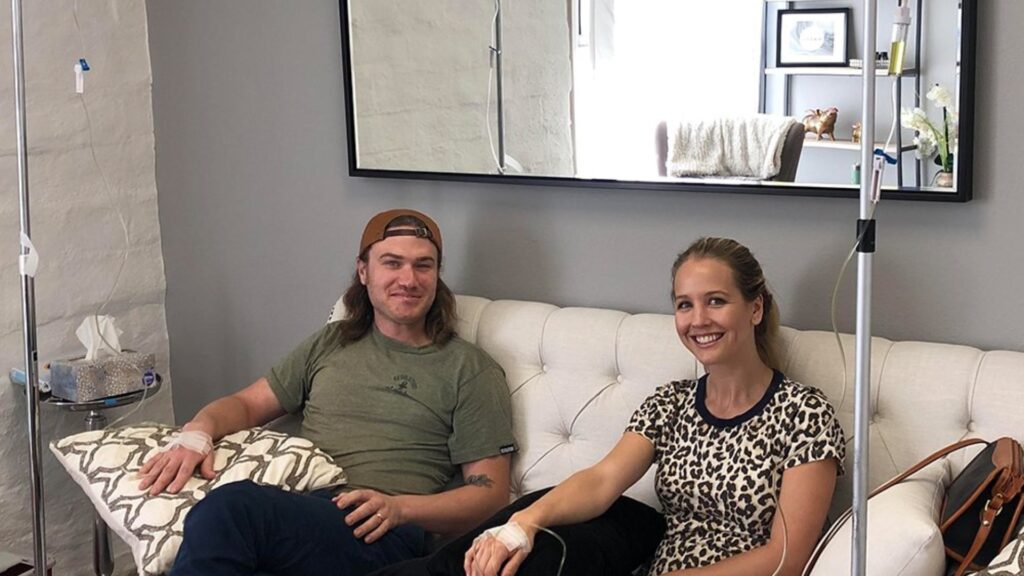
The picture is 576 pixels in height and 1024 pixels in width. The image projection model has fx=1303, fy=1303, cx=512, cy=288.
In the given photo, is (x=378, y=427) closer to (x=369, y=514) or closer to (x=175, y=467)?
(x=369, y=514)

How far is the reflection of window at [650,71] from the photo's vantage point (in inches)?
101

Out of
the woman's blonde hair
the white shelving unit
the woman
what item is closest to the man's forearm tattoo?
the woman

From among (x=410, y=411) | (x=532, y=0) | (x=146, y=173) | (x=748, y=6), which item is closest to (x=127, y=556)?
(x=146, y=173)

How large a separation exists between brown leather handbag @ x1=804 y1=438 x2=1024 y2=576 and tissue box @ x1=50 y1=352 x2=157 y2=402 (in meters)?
1.78

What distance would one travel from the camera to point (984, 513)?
199 cm

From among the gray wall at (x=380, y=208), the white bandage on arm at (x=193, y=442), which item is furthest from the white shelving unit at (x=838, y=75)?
the white bandage on arm at (x=193, y=442)

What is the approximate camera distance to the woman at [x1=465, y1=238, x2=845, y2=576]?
215 cm

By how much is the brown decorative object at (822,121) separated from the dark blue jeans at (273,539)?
1.11 meters

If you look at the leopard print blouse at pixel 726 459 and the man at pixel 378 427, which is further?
the man at pixel 378 427

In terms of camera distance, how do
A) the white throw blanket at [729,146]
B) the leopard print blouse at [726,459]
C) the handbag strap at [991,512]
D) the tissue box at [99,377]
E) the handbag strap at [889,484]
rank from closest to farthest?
the handbag strap at [991,512]
the handbag strap at [889,484]
the leopard print blouse at [726,459]
the white throw blanket at [729,146]
the tissue box at [99,377]

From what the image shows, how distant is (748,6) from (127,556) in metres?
2.22

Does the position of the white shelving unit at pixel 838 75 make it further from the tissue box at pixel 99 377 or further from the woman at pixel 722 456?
the tissue box at pixel 99 377

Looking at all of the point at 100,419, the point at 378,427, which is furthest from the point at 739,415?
the point at 100,419

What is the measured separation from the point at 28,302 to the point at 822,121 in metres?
1.66
